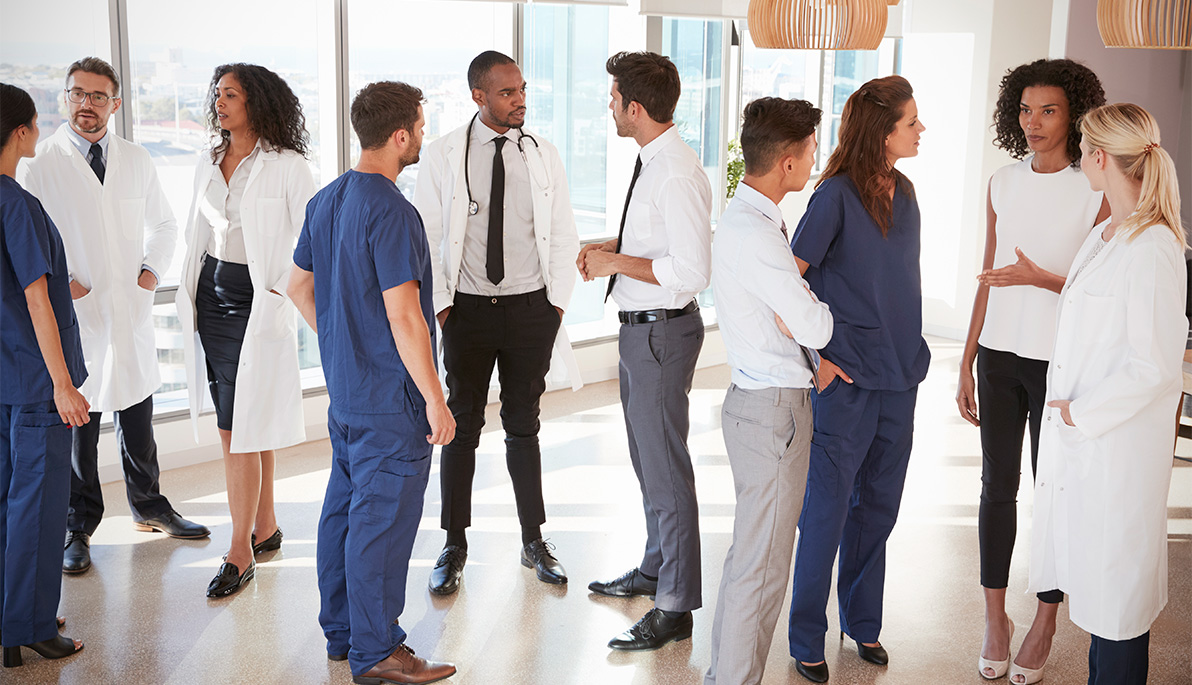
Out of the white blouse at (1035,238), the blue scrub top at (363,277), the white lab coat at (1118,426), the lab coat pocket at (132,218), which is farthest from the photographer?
the lab coat pocket at (132,218)

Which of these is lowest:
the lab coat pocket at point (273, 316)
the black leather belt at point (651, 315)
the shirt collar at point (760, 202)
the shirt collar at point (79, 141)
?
the lab coat pocket at point (273, 316)

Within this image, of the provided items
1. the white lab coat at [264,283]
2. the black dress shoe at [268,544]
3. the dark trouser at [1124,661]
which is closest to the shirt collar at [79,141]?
the white lab coat at [264,283]

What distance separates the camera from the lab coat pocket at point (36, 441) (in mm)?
3035

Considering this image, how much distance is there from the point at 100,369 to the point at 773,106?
2.83 meters

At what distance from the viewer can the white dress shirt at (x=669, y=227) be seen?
3.12m

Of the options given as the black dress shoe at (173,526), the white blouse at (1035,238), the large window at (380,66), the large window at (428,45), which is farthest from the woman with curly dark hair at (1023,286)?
the large window at (380,66)

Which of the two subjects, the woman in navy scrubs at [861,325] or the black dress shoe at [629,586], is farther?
the black dress shoe at [629,586]

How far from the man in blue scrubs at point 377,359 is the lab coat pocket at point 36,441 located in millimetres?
813

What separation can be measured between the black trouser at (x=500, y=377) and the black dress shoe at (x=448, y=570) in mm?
93

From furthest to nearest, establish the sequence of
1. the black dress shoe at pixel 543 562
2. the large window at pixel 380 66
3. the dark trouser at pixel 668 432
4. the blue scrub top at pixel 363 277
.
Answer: the large window at pixel 380 66 < the black dress shoe at pixel 543 562 < the dark trouser at pixel 668 432 < the blue scrub top at pixel 363 277

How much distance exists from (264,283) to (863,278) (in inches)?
82.4

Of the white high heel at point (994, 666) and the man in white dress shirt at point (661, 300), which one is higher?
the man in white dress shirt at point (661, 300)

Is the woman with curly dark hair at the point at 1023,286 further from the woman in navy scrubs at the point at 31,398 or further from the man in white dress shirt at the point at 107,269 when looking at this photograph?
the man in white dress shirt at the point at 107,269

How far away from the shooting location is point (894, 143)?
2.95 m
